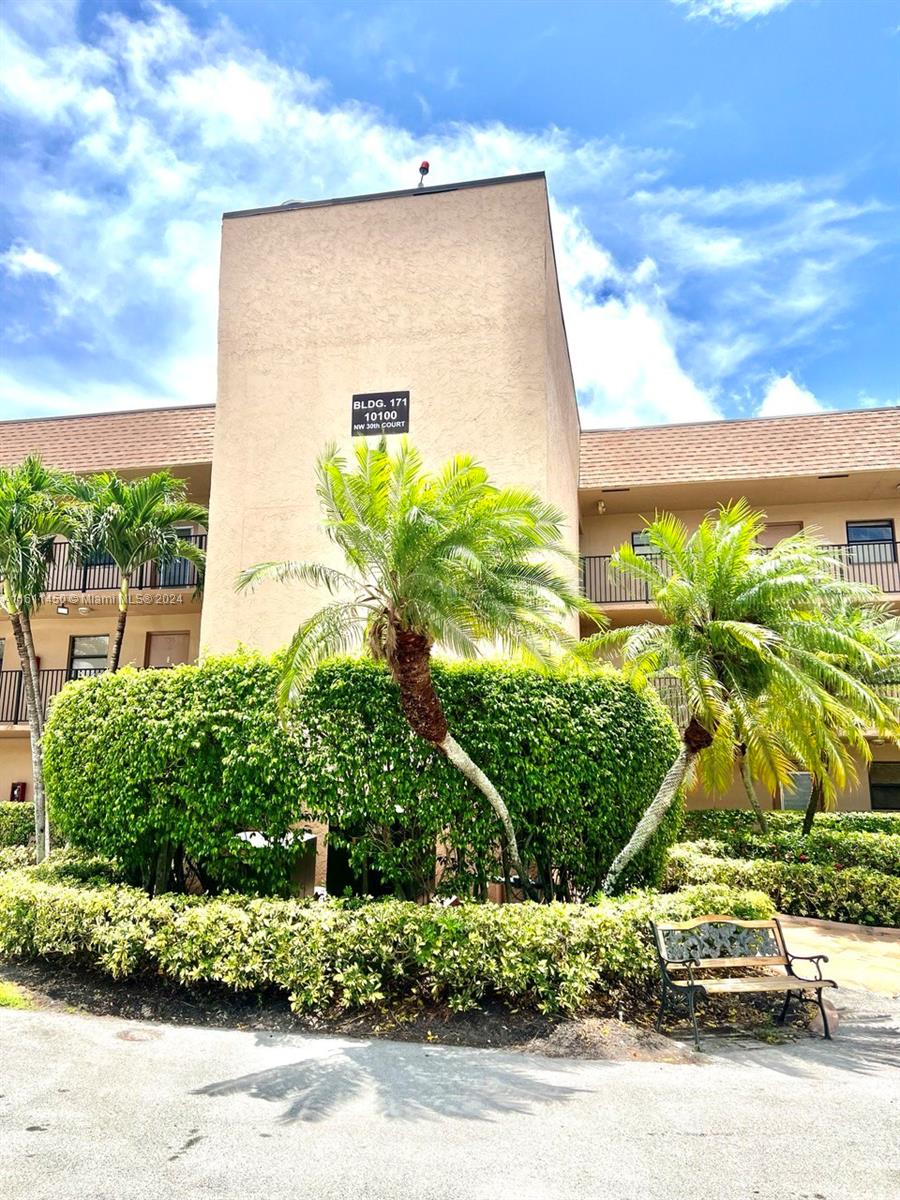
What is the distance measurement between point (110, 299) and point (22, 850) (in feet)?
34.1

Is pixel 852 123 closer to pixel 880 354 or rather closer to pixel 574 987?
pixel 880 354

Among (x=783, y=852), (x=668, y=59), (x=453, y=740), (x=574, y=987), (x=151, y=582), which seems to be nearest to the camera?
(x=574, y=987)

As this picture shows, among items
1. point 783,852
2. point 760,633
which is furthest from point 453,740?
point 783,852

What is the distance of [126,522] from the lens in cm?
1656

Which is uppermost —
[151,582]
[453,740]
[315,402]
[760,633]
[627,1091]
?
[315,402]

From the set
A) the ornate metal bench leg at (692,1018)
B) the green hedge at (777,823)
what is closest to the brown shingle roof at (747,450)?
the green hedge at (777,823)

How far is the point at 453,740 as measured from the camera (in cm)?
935

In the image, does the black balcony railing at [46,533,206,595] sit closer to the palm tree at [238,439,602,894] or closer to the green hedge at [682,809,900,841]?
the palm tree at [238,439,602,894]

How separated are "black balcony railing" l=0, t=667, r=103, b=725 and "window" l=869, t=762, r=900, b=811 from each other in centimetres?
1970

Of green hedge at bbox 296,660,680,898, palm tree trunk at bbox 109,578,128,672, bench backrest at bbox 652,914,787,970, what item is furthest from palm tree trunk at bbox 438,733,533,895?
palm tree trunk at bbox 109,578,128,672

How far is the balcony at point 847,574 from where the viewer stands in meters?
20.4

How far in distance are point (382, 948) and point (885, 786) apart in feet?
58.2

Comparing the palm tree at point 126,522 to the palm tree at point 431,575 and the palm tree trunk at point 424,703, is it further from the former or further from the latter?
the palm tree trunk at point 424,703

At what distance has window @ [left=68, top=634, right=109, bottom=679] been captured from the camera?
2225 centimetres
